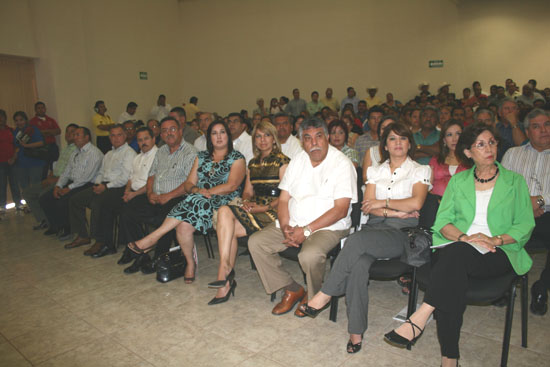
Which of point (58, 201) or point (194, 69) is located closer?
point (58, 201)

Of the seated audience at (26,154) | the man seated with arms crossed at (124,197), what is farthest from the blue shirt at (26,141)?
the man seated with arms crossed at (124,197)

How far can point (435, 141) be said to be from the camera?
4293 mm

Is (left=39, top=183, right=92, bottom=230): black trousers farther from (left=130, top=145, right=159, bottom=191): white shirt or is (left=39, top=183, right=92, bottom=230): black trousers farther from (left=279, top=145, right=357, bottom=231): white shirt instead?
(left=279, top=145, right=357, bottom=231): white shirt

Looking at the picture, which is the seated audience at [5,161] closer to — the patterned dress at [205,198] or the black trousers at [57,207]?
the black trousers at [57,207]

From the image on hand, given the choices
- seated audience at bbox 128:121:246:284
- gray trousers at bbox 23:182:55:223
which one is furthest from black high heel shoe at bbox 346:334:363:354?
gray trousers at bbox 23:182:55:223

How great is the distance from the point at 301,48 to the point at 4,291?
10179mm

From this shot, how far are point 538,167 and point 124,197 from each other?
3843 millimetres

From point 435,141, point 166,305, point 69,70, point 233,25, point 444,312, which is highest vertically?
point 233,25

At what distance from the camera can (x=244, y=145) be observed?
4.70 m

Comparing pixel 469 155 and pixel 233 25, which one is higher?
pixel 233 25

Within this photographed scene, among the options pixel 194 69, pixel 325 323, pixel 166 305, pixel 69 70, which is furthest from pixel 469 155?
pixel 194 69

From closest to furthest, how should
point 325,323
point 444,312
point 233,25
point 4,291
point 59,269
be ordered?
point 444,312
point 325,323
point 4,291
point 59,269
point 233,25

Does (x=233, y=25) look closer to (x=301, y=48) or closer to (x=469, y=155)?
(x=301, y=48)

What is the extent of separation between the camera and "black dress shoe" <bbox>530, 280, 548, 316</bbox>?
8.32ft
